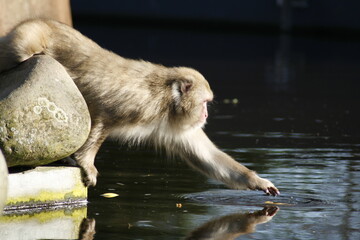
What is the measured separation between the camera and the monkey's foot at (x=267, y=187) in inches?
277

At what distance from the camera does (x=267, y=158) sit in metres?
8.99

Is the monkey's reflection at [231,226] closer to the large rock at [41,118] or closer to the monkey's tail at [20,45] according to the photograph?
the large rock at [41,118]

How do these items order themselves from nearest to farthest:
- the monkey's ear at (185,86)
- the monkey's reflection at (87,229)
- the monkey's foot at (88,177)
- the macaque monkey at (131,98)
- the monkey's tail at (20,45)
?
the monkey's reflection at (87,229) < the monkey's foot at (88,177) < the macaque monkey at (131,98) < the monkey's ear at (185,86) < the monkey's tail at (20,45)

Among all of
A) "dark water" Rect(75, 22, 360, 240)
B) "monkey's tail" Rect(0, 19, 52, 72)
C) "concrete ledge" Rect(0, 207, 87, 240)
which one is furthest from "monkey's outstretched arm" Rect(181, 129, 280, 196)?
"monkey's tail" Rect(0, 19, 52, 72)

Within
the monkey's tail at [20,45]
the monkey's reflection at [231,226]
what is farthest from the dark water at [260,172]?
the monkey's tail at [20,45]

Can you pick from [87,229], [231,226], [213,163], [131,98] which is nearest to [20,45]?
[131,98]

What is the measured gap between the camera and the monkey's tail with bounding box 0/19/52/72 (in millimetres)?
7145

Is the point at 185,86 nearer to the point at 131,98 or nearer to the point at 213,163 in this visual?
the point at 131,98

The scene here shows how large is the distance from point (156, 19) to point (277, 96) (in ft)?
56.6

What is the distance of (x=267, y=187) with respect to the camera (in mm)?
7066

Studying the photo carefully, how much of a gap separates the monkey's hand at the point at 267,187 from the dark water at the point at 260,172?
65 millimetres

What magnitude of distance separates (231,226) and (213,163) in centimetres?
127

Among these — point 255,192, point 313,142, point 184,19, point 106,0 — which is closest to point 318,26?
point 184,19

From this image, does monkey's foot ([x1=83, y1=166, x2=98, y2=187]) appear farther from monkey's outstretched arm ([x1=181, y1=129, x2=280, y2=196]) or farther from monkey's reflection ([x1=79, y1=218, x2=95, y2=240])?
monkey's outstretched arm ([x1=181, y1=129, x2=280, y2=196])
